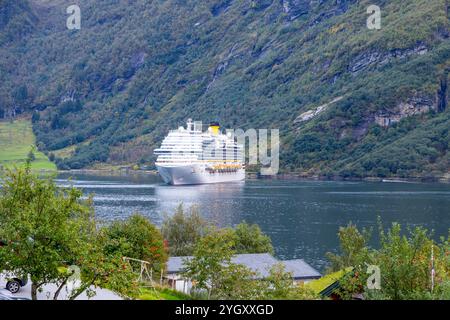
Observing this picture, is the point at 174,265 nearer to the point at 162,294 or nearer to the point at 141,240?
the point at 141,240

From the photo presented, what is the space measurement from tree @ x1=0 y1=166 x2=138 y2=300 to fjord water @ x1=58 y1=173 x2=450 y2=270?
31483mm

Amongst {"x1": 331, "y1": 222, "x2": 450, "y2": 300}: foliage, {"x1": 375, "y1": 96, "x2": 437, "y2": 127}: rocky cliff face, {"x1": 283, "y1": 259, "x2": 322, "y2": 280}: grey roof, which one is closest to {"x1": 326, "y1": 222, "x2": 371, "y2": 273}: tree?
{"x1": 283, "y1": 259, "x2": 322, "y2": 280}: grey roof

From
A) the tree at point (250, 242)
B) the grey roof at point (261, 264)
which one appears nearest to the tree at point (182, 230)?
the tree at point (250, 242)

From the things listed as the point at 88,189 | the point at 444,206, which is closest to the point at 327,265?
the point at 444,206

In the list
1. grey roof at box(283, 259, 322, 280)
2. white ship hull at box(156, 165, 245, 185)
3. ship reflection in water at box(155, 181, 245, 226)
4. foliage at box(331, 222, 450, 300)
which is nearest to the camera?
foliage at box(331, 222, 450, 300)

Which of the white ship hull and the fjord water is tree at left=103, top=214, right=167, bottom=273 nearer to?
the fjord water

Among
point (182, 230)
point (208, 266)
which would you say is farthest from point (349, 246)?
point (208, 266)

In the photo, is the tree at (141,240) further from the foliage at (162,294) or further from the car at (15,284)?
the car at (15,284)

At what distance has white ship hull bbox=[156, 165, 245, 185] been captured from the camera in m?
145

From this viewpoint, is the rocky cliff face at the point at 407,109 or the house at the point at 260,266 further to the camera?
the rocky cliff face at the point at 407,109

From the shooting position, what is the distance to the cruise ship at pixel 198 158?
147 metres

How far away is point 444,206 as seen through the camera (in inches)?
3497

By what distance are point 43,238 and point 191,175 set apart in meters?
130

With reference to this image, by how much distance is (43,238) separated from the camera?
20.1 metres
